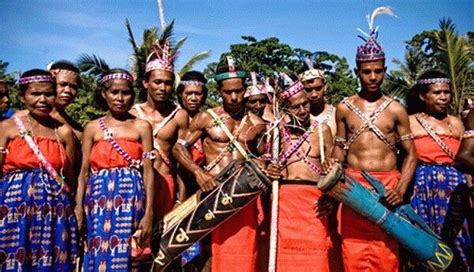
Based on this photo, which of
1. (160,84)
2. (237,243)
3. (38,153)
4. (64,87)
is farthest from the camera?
(160,84)

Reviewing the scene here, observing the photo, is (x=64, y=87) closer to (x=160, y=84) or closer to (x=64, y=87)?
(x=64, y=87)

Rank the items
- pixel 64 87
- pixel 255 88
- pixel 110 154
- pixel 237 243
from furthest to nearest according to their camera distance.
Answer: pixel 255 88 → pixel 64 87 → pixel 237 243 → pixel 110 154

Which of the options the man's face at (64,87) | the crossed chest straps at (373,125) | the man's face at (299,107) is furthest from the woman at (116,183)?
the crossed chest straps at (373,125)

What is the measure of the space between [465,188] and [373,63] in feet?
6.17

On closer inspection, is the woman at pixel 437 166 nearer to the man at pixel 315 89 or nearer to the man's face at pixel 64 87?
the man at pixel 315 89

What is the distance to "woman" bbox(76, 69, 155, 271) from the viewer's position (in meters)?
5.02

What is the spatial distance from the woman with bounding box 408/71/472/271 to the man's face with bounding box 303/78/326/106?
1.37 m

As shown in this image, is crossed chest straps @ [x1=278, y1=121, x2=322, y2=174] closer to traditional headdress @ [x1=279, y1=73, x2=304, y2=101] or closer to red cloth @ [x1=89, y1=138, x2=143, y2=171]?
traditional headdress @ [x1=279, y1=73, x2=304, y2=101]

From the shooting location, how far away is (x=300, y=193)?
17.5ft

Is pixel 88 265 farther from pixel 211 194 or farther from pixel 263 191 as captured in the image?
pixel 263 191

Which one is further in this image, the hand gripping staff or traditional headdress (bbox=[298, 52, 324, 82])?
traditional headdress (bbox=[298, 52, 324, 82])

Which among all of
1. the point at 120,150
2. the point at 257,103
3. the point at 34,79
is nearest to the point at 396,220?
the point at 120,150

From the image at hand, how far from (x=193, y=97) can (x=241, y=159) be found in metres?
1.98

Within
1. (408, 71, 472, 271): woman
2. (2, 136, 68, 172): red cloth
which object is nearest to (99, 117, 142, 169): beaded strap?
(2, 136, 68, 172): red cloth
